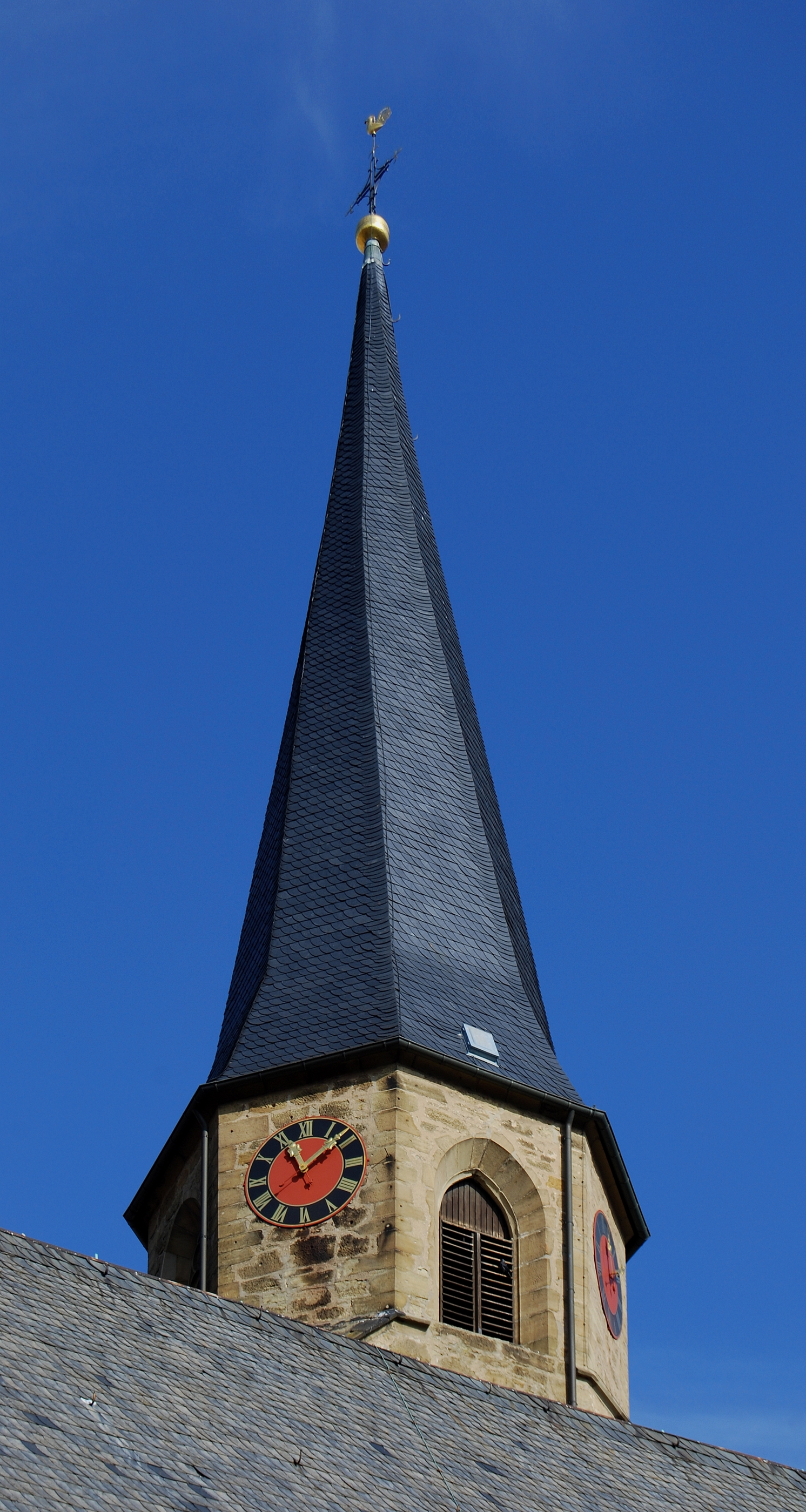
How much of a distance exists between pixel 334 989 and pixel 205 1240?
9.02 feet

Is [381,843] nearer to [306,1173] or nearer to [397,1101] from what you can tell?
[397,1101]

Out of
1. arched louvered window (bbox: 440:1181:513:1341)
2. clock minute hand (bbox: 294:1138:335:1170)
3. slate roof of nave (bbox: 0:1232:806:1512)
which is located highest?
clock minute hand (bbox: 294:1138:335:1170)

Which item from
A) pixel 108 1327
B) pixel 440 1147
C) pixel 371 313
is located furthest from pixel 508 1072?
pixel 371 313

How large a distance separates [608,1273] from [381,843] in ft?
14.9

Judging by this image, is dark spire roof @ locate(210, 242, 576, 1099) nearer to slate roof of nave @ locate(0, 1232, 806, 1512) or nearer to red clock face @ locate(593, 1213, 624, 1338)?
red clock face @ locate(593, 1213, 624, 1338)

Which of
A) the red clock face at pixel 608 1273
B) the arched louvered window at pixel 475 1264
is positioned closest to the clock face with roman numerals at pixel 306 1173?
the arched louvered window at pixel 475 1264

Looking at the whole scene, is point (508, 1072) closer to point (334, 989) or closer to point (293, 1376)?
point (334, 989)

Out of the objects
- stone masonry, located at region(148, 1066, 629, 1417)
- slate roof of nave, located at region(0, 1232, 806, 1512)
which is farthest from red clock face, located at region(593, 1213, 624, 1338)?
slate roof of nave, located at region(0, 1232, 806, 1512)

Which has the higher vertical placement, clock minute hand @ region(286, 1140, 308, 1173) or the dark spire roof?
the dark spire roof

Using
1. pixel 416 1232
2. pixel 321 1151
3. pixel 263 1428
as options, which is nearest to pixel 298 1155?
pixel 321 1151

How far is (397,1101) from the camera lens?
23.7 m

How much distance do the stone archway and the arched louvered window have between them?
78mm

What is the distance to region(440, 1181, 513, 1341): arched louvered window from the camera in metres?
23.2

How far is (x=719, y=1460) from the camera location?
20969mm
